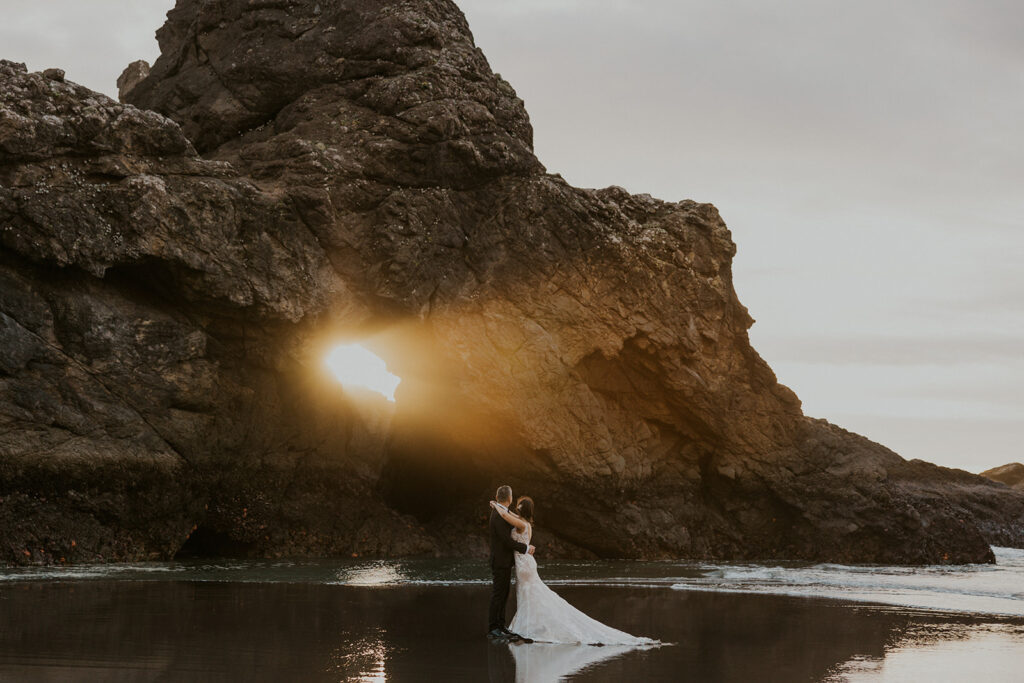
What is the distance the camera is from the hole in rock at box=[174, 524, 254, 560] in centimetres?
2750

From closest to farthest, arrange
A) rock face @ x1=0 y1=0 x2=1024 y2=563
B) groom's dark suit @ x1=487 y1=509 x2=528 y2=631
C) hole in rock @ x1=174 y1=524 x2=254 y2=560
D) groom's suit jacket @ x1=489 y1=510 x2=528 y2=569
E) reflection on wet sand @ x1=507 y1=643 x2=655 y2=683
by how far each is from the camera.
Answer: reflection on wet sand @ x1=507 y1=643 x2=655 y2=683 < groom's dark suit @ x1=487 y1=509 x2=528 y2=631 < groom's suit jacket @ x1=489 y1=510 x2=528 y2=569 < rock face @ x1=0 y1=0 x2=1024 y2=563 < hole in rock @ x1=174 y1=524 x2=254 y2=560

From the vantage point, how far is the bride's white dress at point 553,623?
504 inches

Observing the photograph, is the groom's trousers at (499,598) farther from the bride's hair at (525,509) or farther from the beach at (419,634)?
the bride's hair at (525,509)

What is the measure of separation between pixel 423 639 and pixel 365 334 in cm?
1638

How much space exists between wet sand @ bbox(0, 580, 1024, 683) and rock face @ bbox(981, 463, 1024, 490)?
199ft

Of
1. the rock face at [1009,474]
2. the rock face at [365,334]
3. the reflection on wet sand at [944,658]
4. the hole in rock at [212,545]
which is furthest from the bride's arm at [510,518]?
the rock face at [1009,474]

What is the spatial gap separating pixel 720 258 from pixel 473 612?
804 inches

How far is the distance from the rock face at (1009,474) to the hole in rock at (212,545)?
5978 cm

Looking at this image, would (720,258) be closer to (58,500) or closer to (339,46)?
(339,46)

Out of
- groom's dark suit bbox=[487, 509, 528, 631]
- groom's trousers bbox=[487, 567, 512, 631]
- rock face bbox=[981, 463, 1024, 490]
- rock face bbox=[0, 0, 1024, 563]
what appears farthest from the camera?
rock face bbox=[981, 463, 1024, 490]

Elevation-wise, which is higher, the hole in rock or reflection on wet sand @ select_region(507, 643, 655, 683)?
the hole in rock

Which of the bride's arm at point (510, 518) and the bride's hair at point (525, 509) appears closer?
the bride's arm at point (510, 518)

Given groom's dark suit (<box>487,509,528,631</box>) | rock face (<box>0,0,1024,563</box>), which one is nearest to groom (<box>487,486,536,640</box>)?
groom's dark suit (<box>487,509,528,631</box>)

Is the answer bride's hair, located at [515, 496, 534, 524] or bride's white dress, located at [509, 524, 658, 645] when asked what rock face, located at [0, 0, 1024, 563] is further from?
bride's white dress, located at [509, 524, 658, 645]
